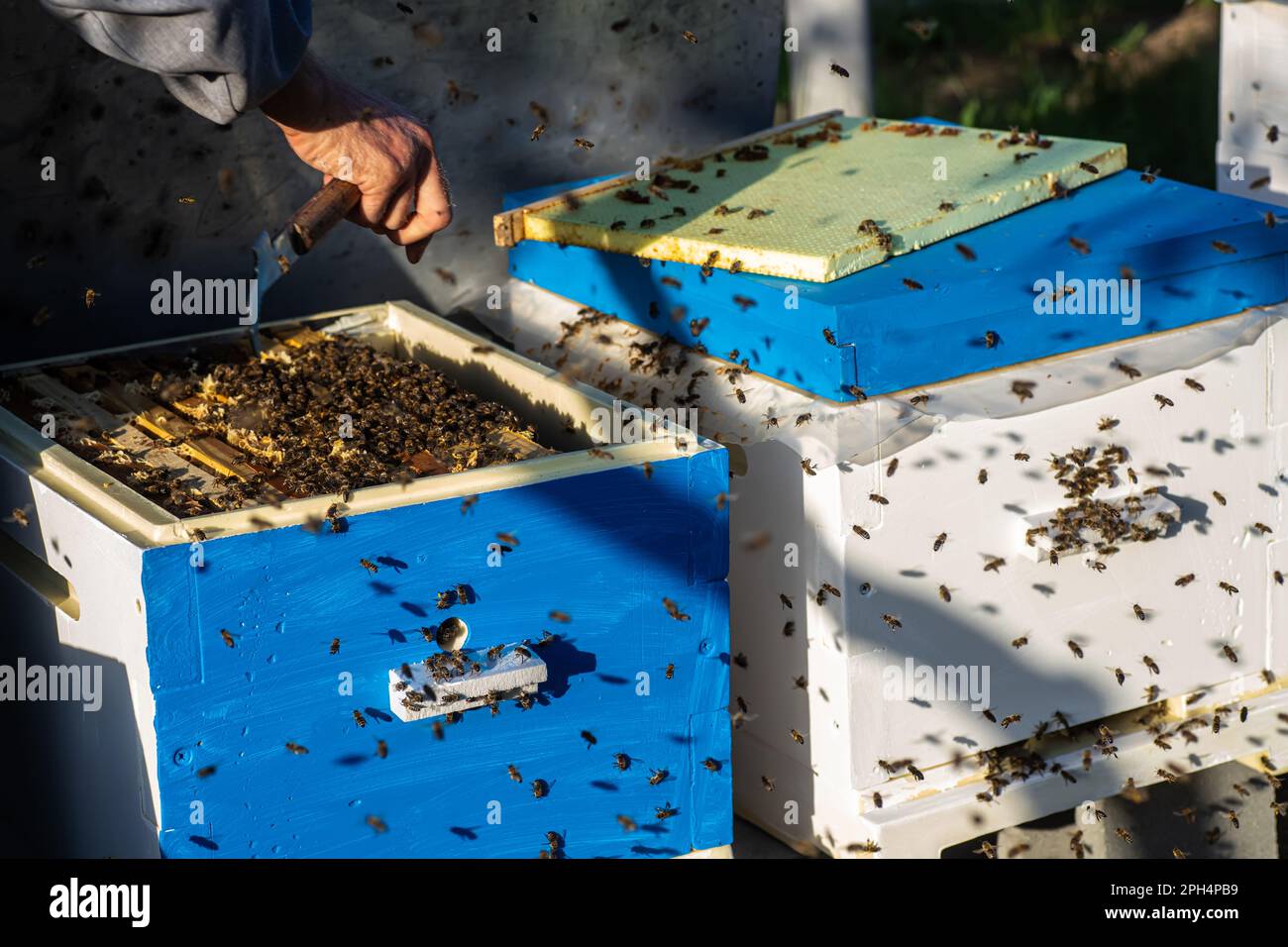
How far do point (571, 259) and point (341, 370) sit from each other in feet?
1.83

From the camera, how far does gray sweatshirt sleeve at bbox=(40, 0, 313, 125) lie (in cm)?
228

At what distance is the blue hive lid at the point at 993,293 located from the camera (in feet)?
8.63

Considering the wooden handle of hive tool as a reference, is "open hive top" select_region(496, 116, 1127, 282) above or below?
below

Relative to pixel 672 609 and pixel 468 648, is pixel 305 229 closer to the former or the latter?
pixel 468 648

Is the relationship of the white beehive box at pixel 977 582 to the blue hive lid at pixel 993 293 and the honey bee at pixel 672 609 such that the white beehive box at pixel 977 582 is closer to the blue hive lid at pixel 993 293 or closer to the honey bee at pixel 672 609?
the blue hive lid at pixel 993 293

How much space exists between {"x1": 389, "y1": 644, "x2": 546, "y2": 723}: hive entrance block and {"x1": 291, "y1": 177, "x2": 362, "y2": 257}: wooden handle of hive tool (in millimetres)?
712

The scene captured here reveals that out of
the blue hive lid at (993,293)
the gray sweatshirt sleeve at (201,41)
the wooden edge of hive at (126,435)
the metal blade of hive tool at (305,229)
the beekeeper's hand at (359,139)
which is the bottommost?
the wooden edge of hive at (126,435)

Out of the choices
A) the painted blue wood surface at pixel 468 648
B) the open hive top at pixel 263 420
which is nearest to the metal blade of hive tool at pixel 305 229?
the open hive top at pixel 263 420

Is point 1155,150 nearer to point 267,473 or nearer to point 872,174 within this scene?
point 872,174

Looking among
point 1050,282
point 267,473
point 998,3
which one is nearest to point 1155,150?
point 998,3

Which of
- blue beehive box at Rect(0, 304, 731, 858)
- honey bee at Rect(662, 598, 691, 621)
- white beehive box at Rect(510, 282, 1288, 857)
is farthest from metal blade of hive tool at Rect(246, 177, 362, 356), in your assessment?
honey bee at Rect(662, 598, 691, 621)

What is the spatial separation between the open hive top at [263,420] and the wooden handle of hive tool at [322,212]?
312 mm

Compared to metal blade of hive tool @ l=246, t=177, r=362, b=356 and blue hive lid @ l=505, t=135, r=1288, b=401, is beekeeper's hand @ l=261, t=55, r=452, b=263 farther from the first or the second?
blue hive lid @ l=505, t=135, r=1288, b=401

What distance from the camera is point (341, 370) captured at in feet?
9.78
